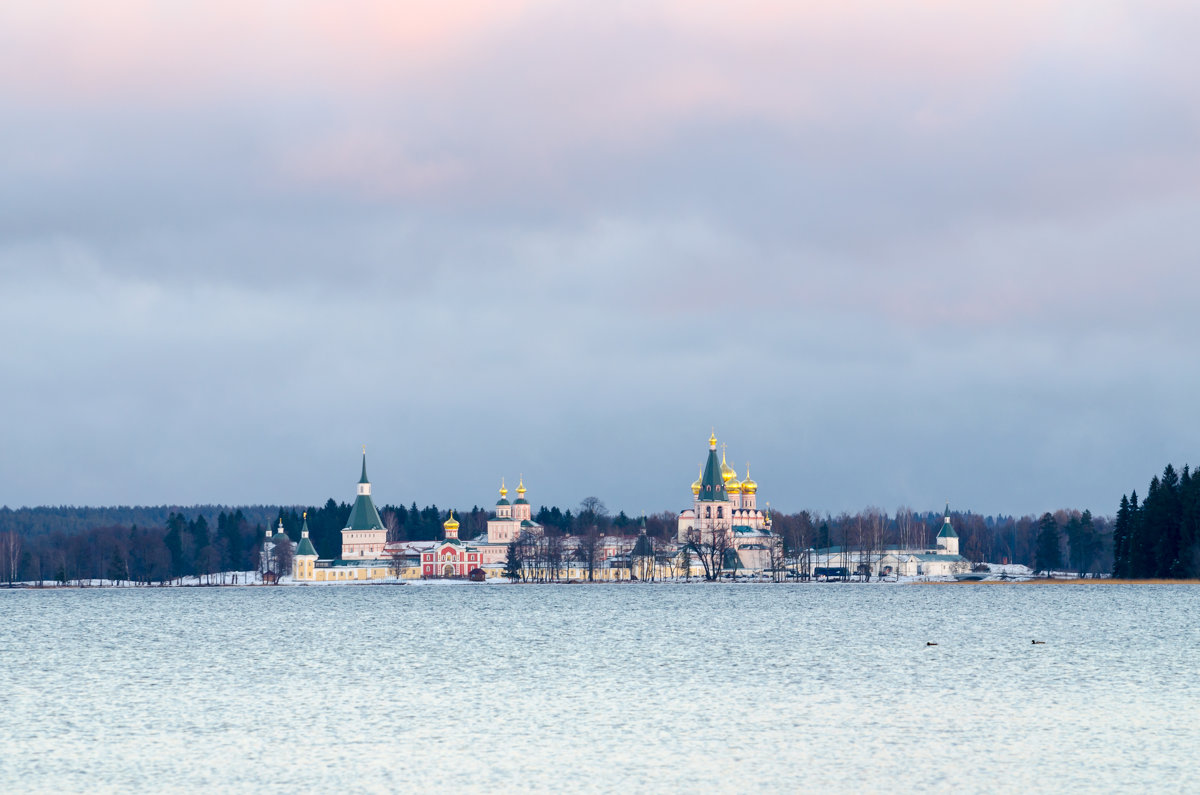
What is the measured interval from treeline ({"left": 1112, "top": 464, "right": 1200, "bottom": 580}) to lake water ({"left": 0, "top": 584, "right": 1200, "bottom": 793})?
112 ft

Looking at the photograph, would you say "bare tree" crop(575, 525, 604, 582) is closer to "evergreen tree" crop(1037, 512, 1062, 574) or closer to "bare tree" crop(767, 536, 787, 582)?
"bare tree" crop(767, 536, 787, 582)

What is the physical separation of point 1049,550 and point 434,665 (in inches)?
5742

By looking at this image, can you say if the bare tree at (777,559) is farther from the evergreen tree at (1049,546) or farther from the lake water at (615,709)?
the lake water at (615,709)

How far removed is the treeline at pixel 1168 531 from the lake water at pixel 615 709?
112ft

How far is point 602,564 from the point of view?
198 m

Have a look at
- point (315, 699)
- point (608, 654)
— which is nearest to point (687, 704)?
point (315, 699)

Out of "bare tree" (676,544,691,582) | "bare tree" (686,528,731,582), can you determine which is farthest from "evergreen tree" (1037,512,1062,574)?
"bare tree" (676,544,691,582)

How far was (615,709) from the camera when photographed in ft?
117

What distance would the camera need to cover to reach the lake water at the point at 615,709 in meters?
26.4

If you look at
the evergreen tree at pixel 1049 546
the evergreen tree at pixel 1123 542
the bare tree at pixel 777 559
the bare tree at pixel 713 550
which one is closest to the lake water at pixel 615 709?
the evergreen tree at pixel 1123 542

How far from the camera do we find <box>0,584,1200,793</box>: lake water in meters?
26.4

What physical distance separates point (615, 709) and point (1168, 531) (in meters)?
82.0

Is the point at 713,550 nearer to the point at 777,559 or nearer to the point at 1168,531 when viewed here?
the point at 777,559

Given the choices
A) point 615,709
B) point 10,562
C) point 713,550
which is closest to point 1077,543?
point 713,550
